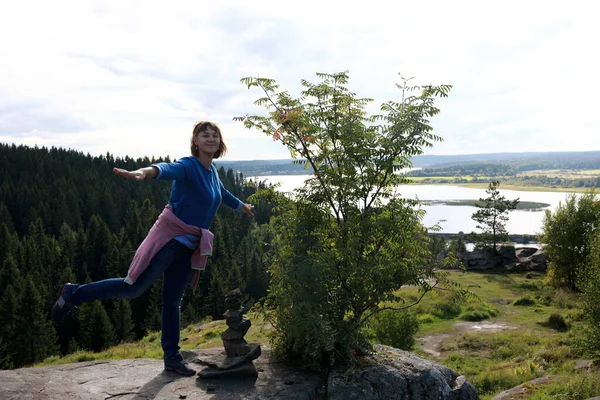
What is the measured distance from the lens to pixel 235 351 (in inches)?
266

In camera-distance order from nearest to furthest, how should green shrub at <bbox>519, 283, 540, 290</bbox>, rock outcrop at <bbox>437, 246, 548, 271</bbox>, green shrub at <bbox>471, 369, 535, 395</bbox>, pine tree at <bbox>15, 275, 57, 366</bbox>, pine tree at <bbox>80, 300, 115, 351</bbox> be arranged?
green shrub at <bbox>471, 369, 535, 395</bbox>
green shrub at <bbox>519, 283, 540, 290</bbox>
pine tree at <bbox>15, 275, 57, 366</bbox>
pine tree at <bbox>80, 300, 115, 351</bbox>
rock outcrop at <bbox>437, 246, 548, 271</bbox>

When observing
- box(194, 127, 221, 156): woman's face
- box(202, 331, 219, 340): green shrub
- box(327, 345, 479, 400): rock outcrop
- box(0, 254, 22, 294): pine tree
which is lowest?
box(0, 254, 22, 294): pine tree

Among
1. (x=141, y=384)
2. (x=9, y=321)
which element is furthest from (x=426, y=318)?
(x=9, y=321)

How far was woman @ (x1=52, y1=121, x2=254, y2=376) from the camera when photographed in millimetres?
5992

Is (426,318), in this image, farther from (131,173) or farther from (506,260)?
(506,260)

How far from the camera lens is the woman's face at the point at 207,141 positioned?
6496mm

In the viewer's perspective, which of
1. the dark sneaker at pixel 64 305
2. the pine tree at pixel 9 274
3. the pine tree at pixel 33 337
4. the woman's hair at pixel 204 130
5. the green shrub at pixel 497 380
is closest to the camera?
the dark sneaker at pixel 64 305

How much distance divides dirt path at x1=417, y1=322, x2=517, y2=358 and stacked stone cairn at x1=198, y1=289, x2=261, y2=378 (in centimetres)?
1510

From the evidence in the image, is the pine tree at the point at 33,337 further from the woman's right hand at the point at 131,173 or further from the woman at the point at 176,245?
the woman's right hand at the point at 131,173

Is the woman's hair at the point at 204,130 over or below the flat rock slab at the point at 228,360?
over

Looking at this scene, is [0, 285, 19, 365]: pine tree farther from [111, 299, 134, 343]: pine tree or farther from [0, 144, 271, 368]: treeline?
[111, 299, 134, 343]: pine tree

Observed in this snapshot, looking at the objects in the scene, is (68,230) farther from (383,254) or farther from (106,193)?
(383,254)

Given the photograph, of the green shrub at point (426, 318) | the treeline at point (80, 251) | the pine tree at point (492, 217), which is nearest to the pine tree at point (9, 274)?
the treeline at point (80, 251)

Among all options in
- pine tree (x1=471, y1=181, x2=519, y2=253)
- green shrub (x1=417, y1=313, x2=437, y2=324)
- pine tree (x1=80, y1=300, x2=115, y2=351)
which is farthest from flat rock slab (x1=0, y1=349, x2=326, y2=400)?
pine tree (x1=471, y1=181, x2=519, y2=253)
